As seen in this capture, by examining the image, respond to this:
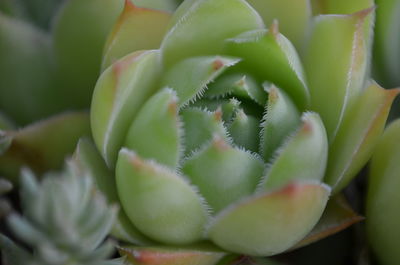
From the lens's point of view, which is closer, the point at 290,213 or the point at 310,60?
the point at 290,213

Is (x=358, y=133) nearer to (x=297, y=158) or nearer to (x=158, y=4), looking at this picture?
(x=297, y=158)

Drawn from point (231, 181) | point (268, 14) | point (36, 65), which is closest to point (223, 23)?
point (268, 14)

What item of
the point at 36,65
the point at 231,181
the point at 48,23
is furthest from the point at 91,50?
the point at 231,181

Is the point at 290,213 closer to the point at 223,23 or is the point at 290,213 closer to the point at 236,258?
the point at 236,258

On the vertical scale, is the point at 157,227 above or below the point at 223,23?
below

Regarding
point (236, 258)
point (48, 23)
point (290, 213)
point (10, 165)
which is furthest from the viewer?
point (48, 23)

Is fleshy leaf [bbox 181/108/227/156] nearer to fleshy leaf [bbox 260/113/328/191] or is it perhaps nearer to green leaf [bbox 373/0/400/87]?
fleshy leaf [bbox 260/113/328/191]

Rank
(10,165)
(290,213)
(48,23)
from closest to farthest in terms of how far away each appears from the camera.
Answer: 1. (290,213)
2. (10,165)
3. (48,23)

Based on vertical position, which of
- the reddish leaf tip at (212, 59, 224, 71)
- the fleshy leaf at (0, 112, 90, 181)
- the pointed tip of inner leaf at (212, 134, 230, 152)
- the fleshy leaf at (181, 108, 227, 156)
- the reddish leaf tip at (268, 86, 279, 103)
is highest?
the reddish leaf tip at (212, 59, 224, 71)

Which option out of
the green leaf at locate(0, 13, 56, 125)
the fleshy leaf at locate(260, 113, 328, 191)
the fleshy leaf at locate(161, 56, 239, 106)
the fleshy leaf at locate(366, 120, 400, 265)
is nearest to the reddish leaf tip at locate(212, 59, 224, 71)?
the fleshy leaf at locate(161, 56, 239, 106)
